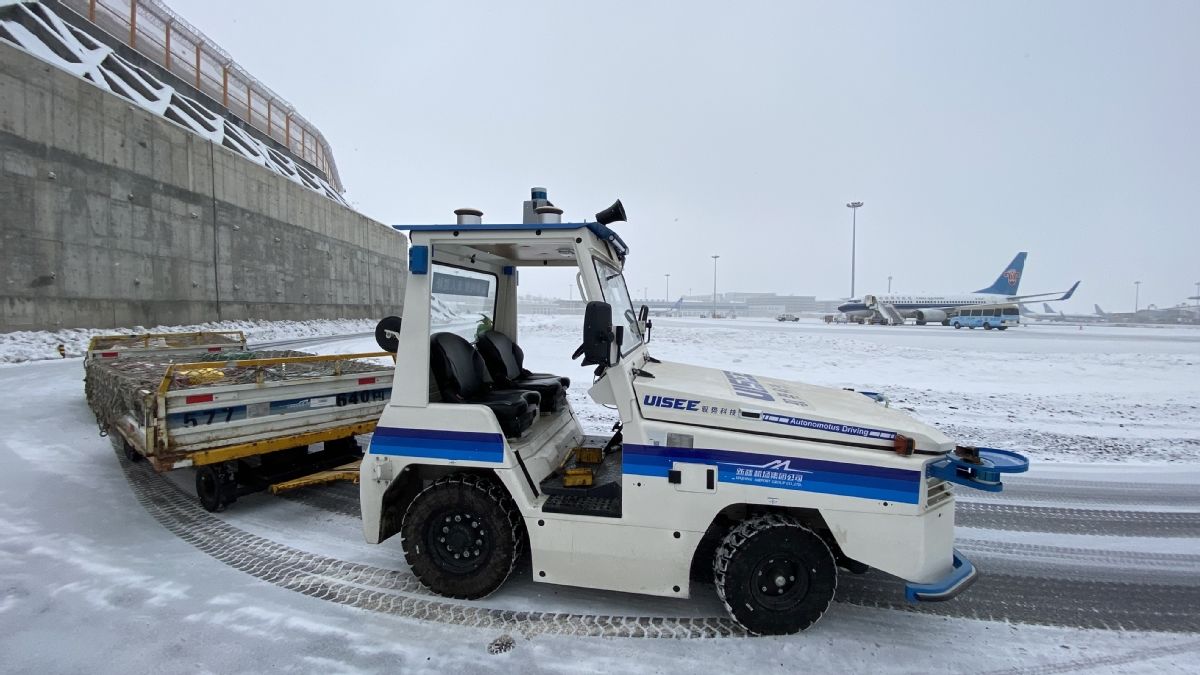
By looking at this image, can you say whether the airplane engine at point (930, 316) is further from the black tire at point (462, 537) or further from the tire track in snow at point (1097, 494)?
the black tire at point (462, 537)

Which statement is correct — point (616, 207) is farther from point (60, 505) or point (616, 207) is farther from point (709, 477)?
point (60, 505)

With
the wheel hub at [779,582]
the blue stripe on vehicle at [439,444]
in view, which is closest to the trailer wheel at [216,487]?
the blue stripe on vehicle at [439,444]

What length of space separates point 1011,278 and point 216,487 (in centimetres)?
6857

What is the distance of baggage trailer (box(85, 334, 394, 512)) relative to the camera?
411 centimetres

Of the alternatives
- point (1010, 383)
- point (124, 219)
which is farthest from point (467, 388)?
point (124, 219)

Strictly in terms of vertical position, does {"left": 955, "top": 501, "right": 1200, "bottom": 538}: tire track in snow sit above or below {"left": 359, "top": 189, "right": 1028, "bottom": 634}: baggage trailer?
below

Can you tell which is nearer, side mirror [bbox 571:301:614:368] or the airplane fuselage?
side mirror [bbox 571:301:614:368]

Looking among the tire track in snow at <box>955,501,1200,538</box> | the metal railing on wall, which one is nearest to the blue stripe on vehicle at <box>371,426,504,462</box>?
the tire track in snow at <box>955,501,1200,538</box>

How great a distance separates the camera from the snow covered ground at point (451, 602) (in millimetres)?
2748

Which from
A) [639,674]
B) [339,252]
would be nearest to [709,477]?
[639,674]

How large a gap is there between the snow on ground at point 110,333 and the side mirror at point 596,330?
16188 mm

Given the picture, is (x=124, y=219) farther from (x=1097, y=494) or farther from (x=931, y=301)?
(x=931, y=301)

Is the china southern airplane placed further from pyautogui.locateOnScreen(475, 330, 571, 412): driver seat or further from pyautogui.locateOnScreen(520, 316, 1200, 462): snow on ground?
pyautogui.locateOnScreen(475, 330, 571, 412): driver seat

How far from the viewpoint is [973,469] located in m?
2.80
